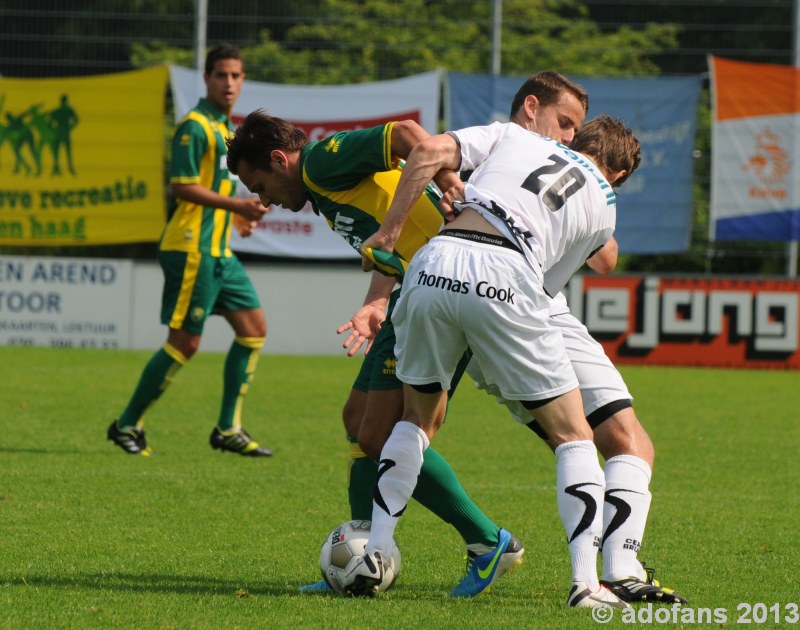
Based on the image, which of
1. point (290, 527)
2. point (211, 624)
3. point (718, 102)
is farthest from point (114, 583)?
point (718, 102)

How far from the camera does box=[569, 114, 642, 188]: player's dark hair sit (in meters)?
4.97

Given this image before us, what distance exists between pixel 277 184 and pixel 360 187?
32cm

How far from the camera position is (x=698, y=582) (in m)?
5.09

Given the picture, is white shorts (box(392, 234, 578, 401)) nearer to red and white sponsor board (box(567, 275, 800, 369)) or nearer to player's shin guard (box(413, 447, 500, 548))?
player's shin guard (box(413, 447, 500, 548))

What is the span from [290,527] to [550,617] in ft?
6.99

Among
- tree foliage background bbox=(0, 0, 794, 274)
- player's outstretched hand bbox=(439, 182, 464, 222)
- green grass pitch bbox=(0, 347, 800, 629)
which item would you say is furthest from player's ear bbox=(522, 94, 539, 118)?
tree foliage background bbox=(0, 0, 794, 274)

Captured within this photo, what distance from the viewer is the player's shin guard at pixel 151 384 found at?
8594 mm

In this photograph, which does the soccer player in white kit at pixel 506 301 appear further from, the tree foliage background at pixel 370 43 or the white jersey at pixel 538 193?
the tree foliage background at pixel 370 43

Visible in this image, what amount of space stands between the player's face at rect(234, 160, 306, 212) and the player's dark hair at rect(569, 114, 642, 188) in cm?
106

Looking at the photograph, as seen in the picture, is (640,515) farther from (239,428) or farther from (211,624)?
(239,428)

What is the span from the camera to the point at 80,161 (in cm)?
1712

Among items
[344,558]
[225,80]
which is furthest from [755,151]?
[344,558]

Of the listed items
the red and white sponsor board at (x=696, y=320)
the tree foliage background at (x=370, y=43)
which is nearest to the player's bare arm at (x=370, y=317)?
the tree foliage background at (x=370, y=43)

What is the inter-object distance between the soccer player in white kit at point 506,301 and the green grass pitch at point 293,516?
372 millimetres
